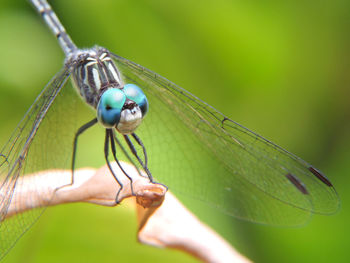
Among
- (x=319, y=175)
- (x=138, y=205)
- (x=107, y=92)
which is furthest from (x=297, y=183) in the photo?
(x=107, y=92)

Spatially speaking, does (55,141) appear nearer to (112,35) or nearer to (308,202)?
(112,35)

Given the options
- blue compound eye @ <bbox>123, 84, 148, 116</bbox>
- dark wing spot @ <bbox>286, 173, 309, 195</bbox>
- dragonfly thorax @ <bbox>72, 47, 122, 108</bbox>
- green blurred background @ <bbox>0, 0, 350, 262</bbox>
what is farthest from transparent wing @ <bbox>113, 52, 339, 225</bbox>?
green blurred background @ <bbox>0, 0, 350, 262</bbox>

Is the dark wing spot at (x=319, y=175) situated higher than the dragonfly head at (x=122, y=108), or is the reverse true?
the dragonfly head at (x=122, y=108)

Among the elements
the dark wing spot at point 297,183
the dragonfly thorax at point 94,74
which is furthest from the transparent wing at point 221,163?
the dragonfly thorax at point 94,74

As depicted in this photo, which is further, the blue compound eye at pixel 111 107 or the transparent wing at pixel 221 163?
the transparent wing at pixel 221 163

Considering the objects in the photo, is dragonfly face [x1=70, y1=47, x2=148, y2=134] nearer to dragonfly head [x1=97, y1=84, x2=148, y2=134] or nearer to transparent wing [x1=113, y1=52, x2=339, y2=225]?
dragonfly head [x1=97, y1=84, x2=148, y2=134]

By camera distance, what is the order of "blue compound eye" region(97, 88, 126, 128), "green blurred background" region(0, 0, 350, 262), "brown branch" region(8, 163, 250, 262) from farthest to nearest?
1. "green blurred background" region(0, 0, 350, 262)
2. "blue compound eye" region(97, 88, 126, 128)
3. "brown branch" region(8, 163, 250, 262)

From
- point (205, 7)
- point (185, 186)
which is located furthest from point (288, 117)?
point (185, 186)

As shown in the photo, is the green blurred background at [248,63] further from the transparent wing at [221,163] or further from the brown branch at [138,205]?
the brown branch at [138,205]
